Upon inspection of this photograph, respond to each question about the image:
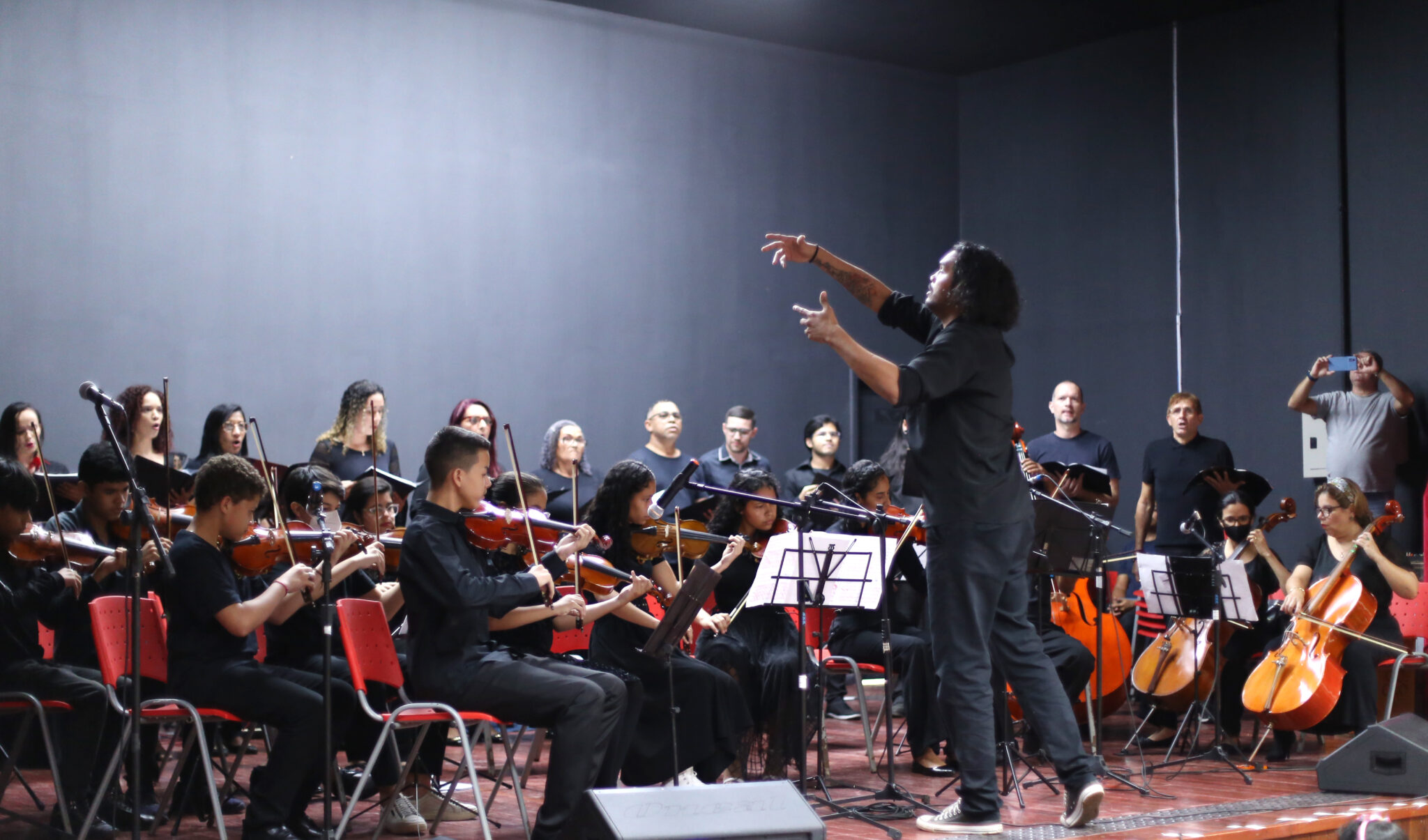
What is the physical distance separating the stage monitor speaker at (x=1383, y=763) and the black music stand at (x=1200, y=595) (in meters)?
0.61

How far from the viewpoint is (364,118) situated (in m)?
7.62

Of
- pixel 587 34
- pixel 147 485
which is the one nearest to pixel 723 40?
pixel 587 34

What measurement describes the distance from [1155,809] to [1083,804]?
2.44ft

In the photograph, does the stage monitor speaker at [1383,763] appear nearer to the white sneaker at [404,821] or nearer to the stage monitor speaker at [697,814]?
the stage monitor speaker at [697,814]

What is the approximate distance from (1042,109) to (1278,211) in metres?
1.91

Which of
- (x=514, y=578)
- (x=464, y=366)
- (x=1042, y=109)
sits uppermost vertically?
(x=1042, y=109)

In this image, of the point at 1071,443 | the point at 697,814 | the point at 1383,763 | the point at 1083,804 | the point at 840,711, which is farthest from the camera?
the point at 1071,443

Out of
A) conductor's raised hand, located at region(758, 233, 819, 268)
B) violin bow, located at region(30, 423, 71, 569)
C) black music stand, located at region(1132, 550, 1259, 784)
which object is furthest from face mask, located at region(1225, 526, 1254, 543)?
violin bow, located at region(30, 423, 71, 569)

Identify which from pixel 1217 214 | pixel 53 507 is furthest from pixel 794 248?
pixel 1217 214

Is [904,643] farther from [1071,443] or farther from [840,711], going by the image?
[1071,443]

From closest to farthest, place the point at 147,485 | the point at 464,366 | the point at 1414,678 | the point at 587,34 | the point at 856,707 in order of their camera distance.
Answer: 1. the point at 147,485
2. the point at 1414,678
3. the point at 856,707
4. the point at 464,366
5. the point at 587,34

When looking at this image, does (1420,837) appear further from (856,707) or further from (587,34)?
(587,34)

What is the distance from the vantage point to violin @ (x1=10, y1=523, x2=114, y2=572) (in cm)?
411

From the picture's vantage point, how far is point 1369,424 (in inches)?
297
